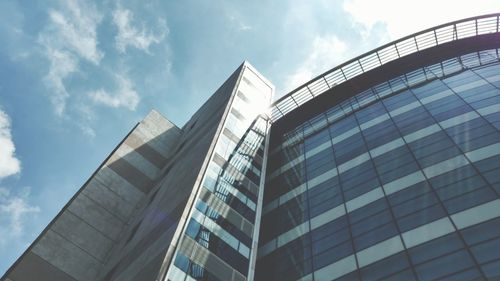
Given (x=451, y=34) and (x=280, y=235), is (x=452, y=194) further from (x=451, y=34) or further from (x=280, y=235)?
(x=451, y=34)

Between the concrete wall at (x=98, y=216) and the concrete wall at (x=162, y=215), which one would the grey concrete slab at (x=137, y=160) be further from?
the concrete wall at (x=162, y=215)

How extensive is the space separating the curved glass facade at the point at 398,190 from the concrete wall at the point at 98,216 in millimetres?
12436

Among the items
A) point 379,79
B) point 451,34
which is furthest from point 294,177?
point 451,34

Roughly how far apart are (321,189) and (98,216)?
60.7 feet

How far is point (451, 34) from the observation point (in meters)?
46.3

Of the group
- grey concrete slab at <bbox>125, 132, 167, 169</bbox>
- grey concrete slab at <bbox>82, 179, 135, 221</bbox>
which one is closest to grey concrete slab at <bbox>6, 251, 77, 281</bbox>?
grey concrete slab at <bbox>82, 179, 135, 221</bbox>

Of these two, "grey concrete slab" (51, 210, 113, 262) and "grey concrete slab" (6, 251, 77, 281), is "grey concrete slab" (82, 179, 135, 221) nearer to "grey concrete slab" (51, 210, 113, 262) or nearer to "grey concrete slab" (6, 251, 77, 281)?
"grey concrete slab" (51, 210, 113, 262)

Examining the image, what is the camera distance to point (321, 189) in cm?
3219

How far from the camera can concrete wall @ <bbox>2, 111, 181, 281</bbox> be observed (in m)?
27.6

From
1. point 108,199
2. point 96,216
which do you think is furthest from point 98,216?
point 108,199

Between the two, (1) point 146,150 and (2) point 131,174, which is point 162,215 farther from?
(1) point 146,150

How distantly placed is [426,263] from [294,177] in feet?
55.4

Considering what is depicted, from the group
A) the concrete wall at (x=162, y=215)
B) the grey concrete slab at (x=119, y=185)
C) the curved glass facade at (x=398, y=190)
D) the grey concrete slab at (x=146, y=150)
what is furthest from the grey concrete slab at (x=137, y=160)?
the curved glass facade at (x=398, y=190)

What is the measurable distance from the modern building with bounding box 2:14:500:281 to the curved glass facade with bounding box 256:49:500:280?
0.10 metres
